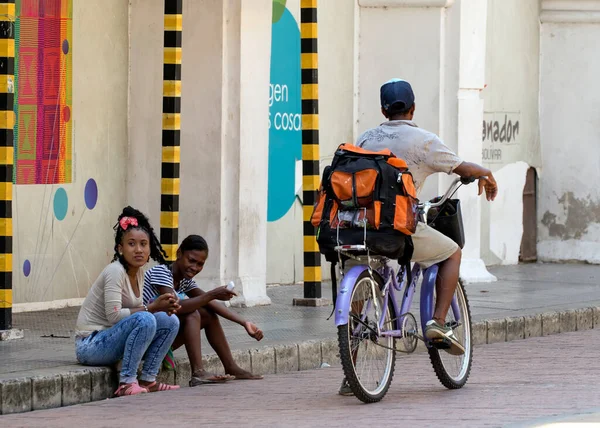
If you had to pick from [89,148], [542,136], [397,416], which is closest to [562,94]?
[542,136]

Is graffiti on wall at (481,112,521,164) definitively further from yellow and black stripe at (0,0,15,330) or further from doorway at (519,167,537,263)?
yellow and black stripe at (0,0,15,330)

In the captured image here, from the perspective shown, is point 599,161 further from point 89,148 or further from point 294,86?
point 89,148

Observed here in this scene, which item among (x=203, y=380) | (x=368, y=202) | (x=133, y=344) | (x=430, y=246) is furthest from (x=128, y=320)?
(x=430, y=246)

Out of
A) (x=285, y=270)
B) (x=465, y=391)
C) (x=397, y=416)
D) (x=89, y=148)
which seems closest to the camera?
(x=397, y=416)

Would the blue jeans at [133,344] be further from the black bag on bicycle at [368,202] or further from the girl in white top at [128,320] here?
the black bag on bicycle at [368,202]

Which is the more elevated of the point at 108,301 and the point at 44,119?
the point at 44,119

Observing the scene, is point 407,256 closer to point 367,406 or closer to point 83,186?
point 367,406

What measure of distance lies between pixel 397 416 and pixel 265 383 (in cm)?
168

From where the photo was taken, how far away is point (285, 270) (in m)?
14.0

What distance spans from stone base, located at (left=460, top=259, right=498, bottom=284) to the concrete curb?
7.47ft

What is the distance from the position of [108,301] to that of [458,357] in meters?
2.00

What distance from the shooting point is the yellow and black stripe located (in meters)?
9.37

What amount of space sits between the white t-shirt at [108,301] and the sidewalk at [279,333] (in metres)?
0.25

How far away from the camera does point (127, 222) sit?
27.0 feet
